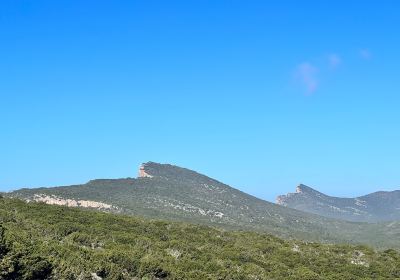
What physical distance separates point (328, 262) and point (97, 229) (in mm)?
22206

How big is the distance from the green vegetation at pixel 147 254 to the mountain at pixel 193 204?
50.5 m

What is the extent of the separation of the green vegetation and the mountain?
50.5m

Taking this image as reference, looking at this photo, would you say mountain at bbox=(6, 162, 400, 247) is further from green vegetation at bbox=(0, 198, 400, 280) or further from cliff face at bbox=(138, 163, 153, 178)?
green vegetation at bbox=(0, 198, 400, 280)

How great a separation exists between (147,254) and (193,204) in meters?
99.7

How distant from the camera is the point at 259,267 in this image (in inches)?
1390

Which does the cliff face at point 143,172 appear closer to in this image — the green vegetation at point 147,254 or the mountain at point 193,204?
the mountain at point 193,204

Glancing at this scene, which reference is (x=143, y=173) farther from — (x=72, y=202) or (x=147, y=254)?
(x=147, y=254)

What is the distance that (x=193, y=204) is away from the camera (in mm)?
130625

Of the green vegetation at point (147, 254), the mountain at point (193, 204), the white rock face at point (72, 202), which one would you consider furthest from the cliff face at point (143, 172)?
the green vegetation at point (147, 254)

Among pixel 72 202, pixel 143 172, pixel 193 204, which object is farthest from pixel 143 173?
pixel 72 202

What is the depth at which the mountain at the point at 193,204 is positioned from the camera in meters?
105

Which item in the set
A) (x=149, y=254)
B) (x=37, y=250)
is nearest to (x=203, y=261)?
(x=149, y=254)

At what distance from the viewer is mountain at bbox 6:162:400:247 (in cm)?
10469

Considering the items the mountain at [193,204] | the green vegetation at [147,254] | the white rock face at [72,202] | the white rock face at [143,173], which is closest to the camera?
the green vegetation at [147,254]
